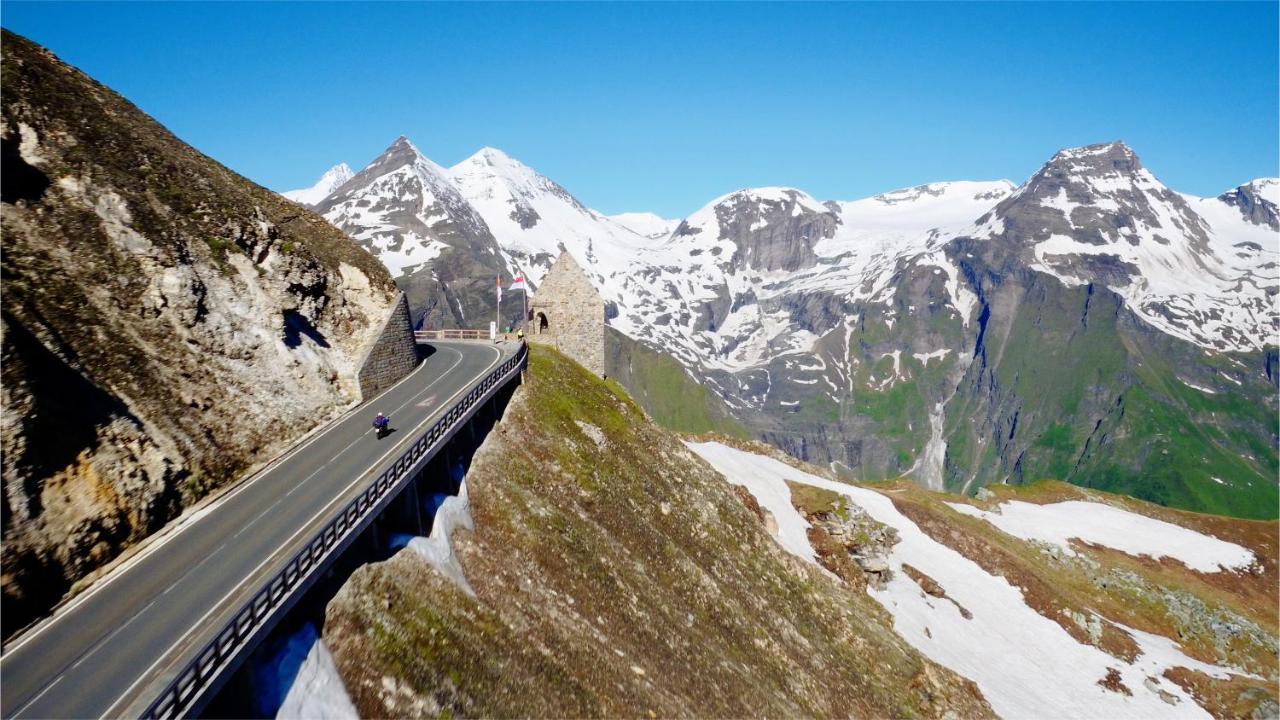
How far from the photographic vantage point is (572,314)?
61125mm

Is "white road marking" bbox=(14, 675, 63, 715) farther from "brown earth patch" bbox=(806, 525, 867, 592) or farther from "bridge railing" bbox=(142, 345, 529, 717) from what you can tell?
"brown earth patch" bbox=(806, 525, 867, 592)

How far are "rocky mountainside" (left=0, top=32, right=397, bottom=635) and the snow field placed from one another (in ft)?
145

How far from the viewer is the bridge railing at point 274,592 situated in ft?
50.9

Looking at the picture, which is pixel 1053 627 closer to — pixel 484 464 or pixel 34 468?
pixel 484 464

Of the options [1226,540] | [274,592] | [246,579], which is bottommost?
[1226,540]

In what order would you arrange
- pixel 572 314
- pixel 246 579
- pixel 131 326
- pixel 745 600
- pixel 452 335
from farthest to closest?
pixel 452 335 < pixel 572 314 < pixel 745 600 < pixel 131 326 < pixel 246 579

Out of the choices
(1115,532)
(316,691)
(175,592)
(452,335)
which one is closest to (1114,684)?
(1115,532)

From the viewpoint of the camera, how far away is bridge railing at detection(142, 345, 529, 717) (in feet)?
50.9

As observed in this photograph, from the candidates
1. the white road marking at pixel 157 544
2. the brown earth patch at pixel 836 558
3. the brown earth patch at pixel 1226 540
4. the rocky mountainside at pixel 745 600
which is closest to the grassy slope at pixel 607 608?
the rocky mountainside at pixel 745 600

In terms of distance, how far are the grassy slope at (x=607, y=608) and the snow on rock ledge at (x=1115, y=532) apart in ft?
166

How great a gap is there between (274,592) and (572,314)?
43551 mm

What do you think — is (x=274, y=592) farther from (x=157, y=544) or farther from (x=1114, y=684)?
(x=1114, y=684)

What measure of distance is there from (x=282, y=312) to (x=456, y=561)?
19788 mm

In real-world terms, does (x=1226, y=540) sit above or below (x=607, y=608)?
below
